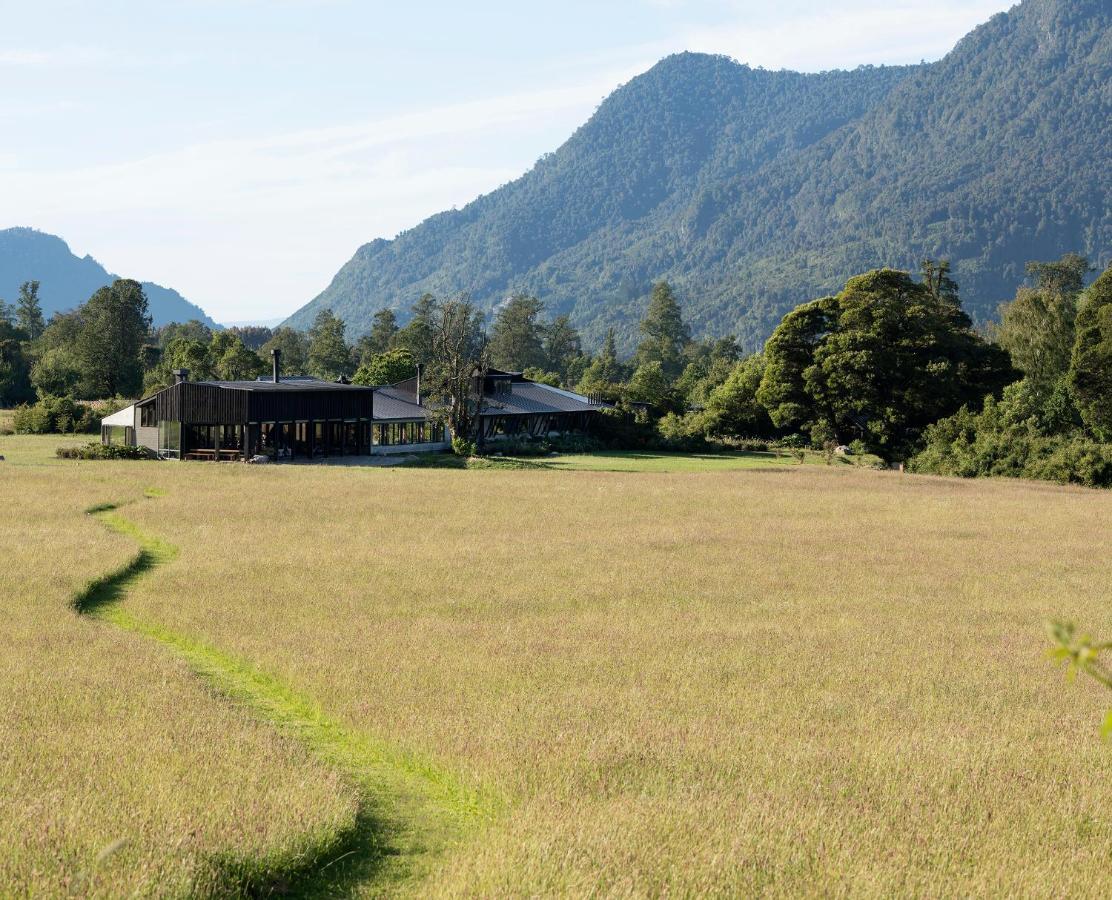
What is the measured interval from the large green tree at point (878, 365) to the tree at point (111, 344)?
7293 centimetres

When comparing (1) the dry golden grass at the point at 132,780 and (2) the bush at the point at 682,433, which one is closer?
(1) the dry golden grass at the point at 132,780

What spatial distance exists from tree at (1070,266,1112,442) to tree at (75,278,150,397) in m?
92.7

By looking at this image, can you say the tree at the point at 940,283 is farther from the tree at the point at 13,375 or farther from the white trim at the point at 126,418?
the tree at the point at 13,375

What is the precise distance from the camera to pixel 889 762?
515 inches

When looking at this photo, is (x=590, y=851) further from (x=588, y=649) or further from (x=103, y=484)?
(x=103, y=484)

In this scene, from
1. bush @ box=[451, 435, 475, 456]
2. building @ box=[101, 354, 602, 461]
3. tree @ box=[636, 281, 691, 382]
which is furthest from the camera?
tree @ box=[636, 281, 691, 382]

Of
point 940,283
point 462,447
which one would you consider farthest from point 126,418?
point 940,283

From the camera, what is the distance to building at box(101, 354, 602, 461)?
226ft

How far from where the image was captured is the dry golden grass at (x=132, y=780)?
941cm

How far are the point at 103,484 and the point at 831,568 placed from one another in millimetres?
34082

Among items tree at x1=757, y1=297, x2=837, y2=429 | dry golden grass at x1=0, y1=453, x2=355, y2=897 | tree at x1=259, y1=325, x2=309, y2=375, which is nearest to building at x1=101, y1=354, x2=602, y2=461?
tree at x1=757, y1=297, x2=837, y2=429

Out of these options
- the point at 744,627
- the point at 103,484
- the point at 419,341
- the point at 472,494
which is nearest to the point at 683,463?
the point at 472,494

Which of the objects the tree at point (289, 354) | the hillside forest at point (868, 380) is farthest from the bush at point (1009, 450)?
the tree at point (289, 354)

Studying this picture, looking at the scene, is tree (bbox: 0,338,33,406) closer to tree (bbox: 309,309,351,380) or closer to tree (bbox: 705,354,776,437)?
tree (bbox: 309,309,351,380)
